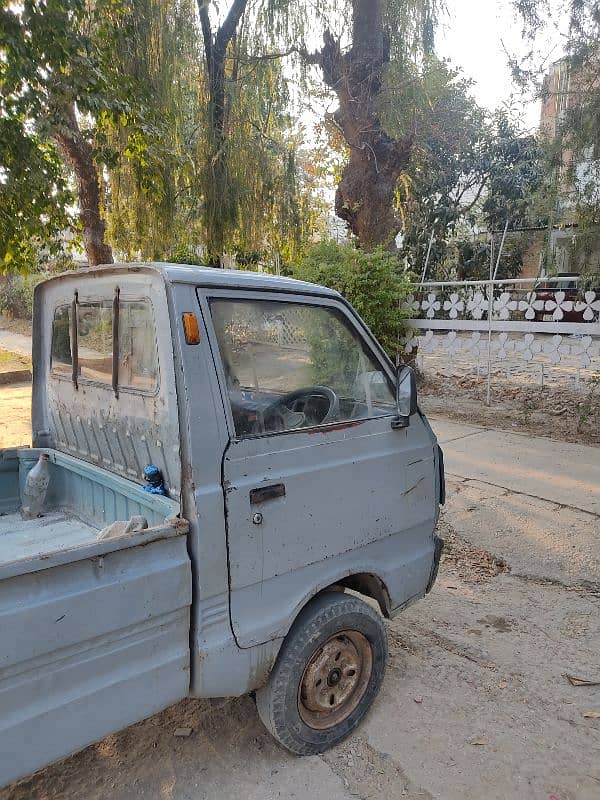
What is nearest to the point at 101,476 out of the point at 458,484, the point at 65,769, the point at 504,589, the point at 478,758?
the point at 65,769

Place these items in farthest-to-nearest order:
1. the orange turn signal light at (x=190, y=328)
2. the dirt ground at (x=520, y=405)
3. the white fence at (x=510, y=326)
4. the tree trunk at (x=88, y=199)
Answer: the tree trunk at (x=88, y=199) → the dirt ground at (x=520, y=405) → the white fence at (x=510, y=326) → the orange turn signal light at (x=190, y=328)

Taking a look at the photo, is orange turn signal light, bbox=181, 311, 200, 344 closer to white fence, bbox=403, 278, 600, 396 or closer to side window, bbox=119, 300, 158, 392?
side window, bbox=119, 300, 158, 392

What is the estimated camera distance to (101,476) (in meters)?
2.48

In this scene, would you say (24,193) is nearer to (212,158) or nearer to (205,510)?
(205,510)

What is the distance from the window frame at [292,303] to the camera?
6.84ft

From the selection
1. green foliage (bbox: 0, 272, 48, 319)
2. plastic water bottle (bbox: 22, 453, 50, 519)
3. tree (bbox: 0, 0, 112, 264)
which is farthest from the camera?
green foliage (bbox: 0, 272, 48, 319)

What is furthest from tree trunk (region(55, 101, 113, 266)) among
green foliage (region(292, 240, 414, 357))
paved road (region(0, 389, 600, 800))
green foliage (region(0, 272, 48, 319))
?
green foliage (region(0, 272, 48, 319))

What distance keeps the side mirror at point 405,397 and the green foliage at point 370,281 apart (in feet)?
18.5

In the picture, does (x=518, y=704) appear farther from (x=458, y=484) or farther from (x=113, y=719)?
(x=458, y=484)

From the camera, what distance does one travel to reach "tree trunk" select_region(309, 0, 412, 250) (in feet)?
28.9

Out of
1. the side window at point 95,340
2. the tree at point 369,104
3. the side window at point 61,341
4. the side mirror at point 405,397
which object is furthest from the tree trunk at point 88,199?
the side mirror at point 405,397

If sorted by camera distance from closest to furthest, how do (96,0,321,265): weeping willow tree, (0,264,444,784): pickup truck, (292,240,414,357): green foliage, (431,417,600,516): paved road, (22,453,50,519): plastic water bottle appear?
1. (0,264,444,784): pickup truck
2. (22,453,50,519): plastic water bottle
3. (431,417,600,516): paved road
4. (292,240,414,357): green foliage
5. (96,0,321,265): weeping willow tree

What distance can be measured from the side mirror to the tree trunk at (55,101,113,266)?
7914 millimetres

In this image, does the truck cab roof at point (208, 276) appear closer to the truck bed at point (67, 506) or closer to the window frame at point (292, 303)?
the window frame at point (292, 303)
